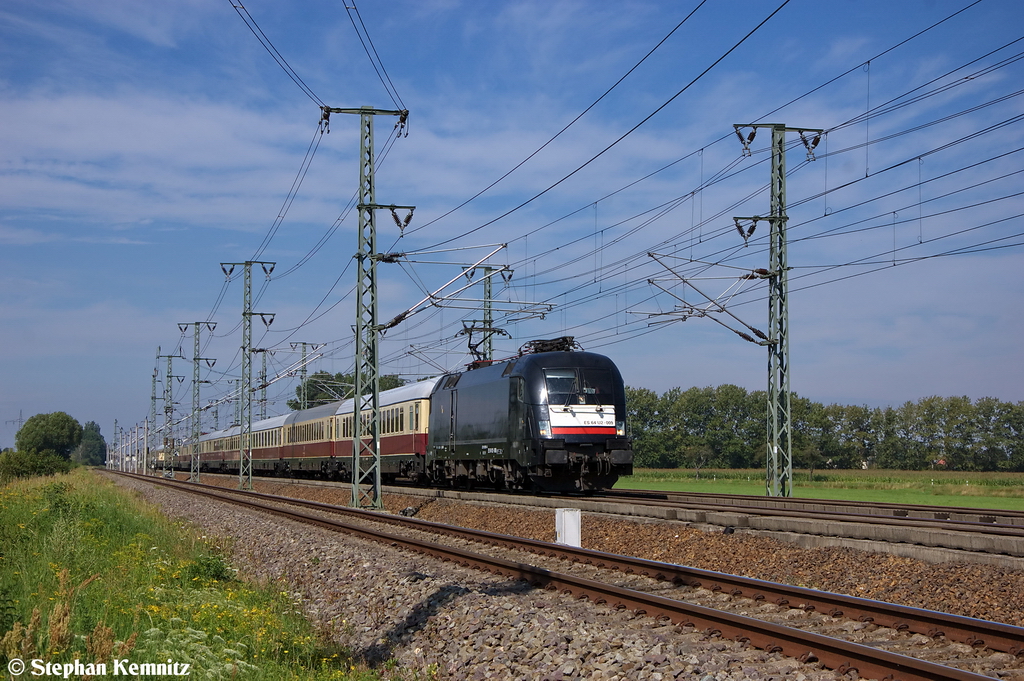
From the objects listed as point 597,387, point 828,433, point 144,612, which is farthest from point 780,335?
point 828,433

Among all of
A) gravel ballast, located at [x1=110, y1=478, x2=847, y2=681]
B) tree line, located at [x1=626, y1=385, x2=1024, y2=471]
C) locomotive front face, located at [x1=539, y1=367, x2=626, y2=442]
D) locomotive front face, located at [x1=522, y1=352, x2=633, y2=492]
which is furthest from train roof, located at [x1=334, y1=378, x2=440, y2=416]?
tree line, located at [x1=626, y1=385, x2=1024, y2=471]

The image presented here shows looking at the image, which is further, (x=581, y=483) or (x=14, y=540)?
(x=581, y=483)

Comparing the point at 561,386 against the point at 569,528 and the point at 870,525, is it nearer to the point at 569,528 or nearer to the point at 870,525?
the point at 569,528

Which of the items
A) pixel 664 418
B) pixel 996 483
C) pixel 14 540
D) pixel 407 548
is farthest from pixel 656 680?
pixel 664 418

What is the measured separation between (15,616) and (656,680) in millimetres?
5612

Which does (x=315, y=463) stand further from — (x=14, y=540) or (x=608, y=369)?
(x=14, y=540)

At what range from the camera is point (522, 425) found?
938 inches

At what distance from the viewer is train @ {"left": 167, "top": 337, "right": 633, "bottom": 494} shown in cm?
2348

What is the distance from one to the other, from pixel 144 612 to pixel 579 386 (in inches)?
616

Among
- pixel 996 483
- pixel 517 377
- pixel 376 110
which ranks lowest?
pixel 996 483

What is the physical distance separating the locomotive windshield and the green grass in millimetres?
10147

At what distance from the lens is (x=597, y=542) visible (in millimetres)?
17219

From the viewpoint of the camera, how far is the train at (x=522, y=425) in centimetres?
2348

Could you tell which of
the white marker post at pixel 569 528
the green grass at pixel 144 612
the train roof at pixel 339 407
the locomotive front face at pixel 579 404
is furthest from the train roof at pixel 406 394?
the green grass at pixel 144 612
